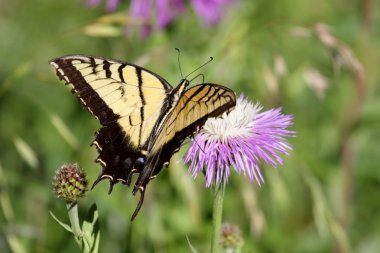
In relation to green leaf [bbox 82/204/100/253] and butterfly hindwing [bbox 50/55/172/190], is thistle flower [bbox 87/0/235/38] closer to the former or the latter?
butterfly hindwing [bbox 50/55/172/190]

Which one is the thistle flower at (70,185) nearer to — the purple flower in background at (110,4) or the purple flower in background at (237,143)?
the purple flower in background at (237,143)

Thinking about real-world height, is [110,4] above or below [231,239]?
above

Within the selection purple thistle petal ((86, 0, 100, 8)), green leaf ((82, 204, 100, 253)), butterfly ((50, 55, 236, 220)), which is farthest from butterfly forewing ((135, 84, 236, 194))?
purple thistle petal ((86, 0, 100, 8))

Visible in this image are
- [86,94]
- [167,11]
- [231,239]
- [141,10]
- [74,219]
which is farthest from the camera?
[141,10]

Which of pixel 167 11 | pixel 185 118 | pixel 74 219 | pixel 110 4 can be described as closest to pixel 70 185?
pixel 74 219

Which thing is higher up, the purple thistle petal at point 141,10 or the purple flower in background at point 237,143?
the purple thistle petal at point 141,10

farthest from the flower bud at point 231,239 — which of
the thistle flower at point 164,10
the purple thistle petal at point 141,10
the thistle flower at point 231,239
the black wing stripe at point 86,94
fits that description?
the purple thistle petal at point 141,10

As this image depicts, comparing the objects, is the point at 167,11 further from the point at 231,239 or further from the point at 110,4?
the point at 231,239
